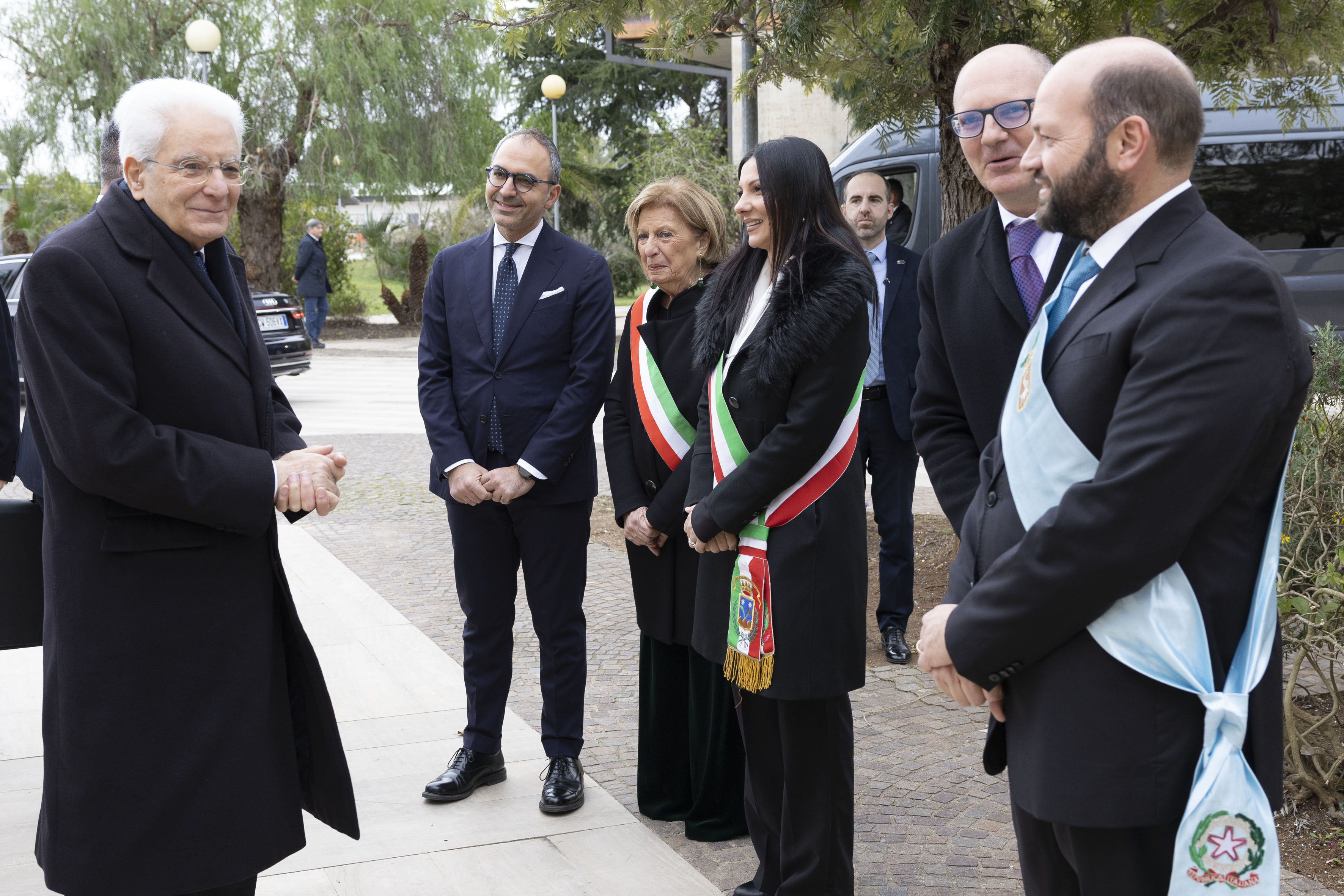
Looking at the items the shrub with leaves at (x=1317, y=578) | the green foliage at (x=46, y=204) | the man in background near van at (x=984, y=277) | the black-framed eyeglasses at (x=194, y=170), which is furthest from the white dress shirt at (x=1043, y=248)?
the green foliage at (x=46, y=204)

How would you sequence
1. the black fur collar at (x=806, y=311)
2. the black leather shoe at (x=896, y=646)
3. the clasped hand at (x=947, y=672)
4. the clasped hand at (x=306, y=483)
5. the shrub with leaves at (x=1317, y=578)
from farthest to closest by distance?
1. the black leather shoe at (x=896, y=646)
2. the shrub with leaves at (x=1317, y=578)
3. the black fur collar at (x=806, y=311)
4. the clasped hand at (x=306, y=483)
5. the clasped hand at (x=947, y=672)

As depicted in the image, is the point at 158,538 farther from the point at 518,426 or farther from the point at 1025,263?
the point at 1025,263

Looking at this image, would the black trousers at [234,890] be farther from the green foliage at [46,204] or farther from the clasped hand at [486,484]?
the green foliage at [46,204]

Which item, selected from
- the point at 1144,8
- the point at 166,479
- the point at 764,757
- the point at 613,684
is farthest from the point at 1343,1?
the point at 166,479

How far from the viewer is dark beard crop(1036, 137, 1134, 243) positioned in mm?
1913

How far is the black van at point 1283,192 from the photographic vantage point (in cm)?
914

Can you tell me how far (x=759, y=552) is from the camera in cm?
315

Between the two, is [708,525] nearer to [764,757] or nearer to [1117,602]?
[764,757]

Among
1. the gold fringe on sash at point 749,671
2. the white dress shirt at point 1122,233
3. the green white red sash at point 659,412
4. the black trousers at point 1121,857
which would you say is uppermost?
the white dress shirt at point 1122,233

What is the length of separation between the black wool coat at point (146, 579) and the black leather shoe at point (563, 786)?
132cm

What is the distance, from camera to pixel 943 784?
412 cm

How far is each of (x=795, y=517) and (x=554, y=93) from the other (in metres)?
21.7

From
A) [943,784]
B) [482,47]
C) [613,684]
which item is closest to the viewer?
[943,784]

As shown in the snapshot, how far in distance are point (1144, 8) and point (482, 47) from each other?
2390cm
